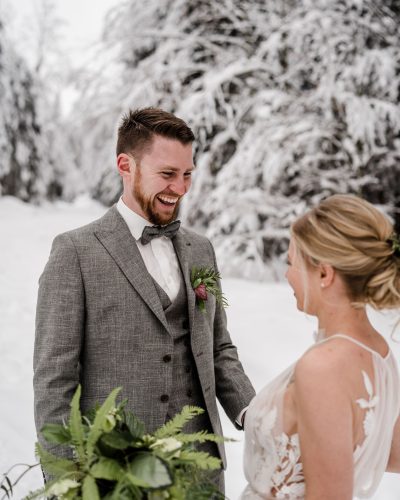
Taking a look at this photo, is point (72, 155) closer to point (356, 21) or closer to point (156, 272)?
point (356, 21)

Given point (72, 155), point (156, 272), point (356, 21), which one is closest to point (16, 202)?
point (72, 155)


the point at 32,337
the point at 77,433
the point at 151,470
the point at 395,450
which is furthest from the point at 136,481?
the point at 32,337

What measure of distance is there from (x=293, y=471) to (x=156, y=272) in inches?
32.1

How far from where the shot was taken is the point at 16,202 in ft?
29.8

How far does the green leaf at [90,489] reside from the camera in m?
0.96

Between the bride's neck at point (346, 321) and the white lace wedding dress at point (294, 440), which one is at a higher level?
the bride's neck at point (346, 321)

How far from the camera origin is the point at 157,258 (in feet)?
6.07

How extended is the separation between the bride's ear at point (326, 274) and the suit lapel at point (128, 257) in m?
0.59

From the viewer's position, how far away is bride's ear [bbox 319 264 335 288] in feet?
4.29

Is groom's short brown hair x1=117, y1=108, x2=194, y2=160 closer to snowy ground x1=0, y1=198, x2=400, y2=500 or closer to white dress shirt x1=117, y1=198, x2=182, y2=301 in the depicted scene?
white dress shirt x1=117, y1=198, x2=182, y2=301

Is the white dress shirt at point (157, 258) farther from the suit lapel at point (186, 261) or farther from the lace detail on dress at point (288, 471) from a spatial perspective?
the lace detail on dress at point (288, 471)

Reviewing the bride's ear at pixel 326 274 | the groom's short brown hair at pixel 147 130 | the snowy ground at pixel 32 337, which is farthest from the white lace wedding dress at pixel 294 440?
the snowy ground at pixel 32 337

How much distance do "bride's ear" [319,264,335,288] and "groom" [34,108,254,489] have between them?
22.3 inches

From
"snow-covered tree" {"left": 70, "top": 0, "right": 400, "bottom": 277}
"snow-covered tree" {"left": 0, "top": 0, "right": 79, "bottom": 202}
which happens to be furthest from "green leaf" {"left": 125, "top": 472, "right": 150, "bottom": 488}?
"snow-covered tree" {"left": 0, "top": 0, "right": 79, "bottom": 202}
